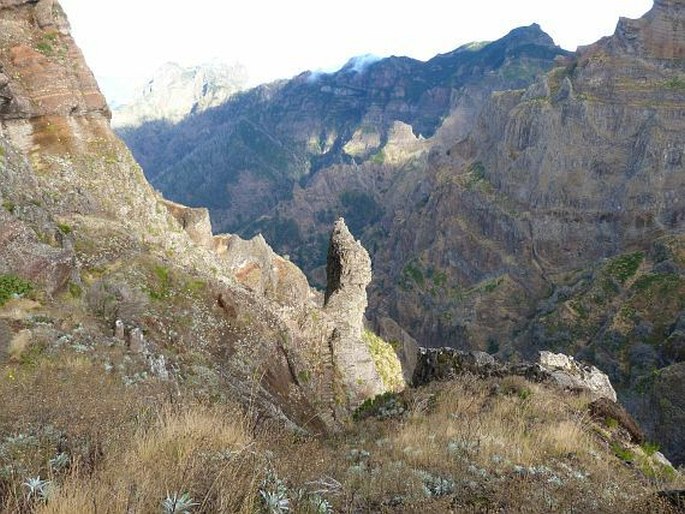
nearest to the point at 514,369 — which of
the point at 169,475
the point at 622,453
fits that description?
the point at 622,453

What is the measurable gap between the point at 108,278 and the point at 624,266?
8556 centimetres

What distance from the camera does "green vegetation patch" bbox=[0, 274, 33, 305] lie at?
35.1 ft

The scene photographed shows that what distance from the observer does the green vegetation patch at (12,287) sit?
35.1 ft

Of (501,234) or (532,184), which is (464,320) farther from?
(532,184)

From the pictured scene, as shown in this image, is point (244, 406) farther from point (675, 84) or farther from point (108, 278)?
point (675, 84)

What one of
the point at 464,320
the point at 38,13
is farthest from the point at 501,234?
the point at 38,13

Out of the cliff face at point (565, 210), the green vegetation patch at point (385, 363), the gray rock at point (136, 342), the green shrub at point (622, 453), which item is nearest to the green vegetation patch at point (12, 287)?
the gray rock at point (136, 342)

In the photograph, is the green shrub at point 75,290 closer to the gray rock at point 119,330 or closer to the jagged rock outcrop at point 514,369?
the gray rock at point 119,330

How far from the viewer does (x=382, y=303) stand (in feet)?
410

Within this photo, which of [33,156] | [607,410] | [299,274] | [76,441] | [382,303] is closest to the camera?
[76,441]

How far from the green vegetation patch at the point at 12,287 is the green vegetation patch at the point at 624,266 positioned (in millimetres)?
84925

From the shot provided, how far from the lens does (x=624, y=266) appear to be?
83688mm

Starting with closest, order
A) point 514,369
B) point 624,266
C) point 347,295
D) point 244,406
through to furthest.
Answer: point 244,406
point 514,369
point 347,295
point 624,266

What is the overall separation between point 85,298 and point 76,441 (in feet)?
28.3
